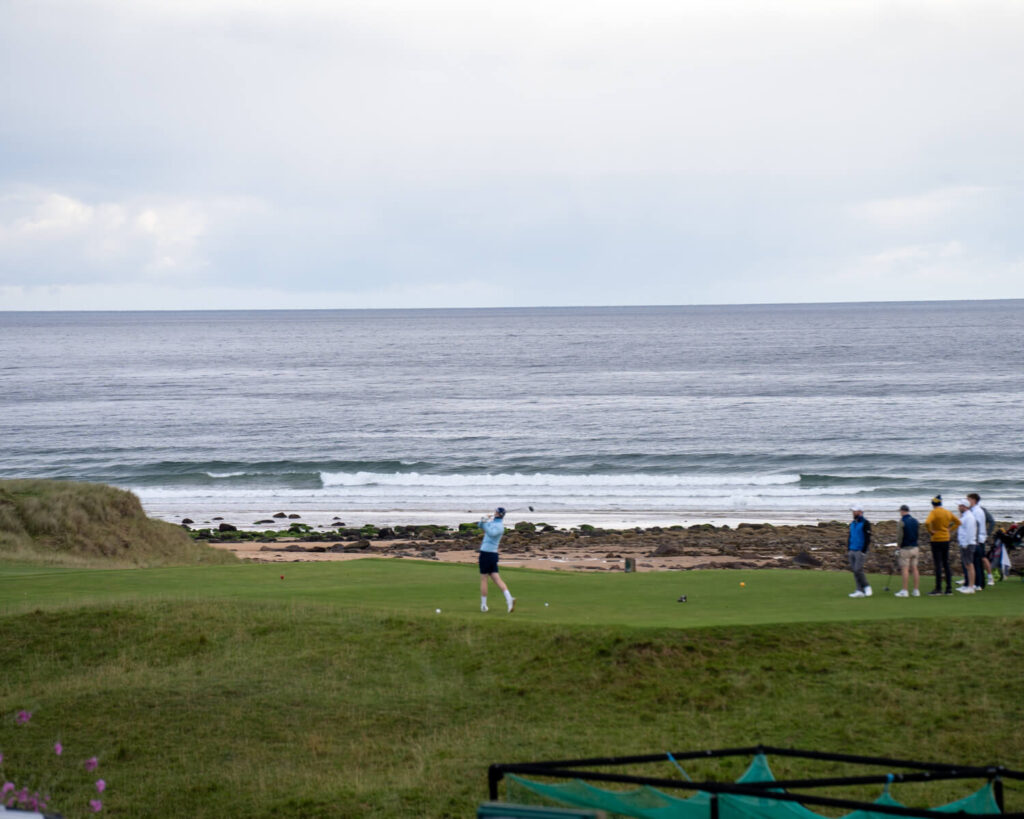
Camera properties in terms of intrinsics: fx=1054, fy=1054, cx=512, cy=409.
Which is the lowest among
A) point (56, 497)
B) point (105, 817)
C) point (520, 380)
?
point (105, 817)

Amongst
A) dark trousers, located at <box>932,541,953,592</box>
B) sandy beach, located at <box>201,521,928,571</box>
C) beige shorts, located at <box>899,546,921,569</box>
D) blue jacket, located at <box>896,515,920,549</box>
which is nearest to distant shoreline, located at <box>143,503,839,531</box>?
sandy beach, located at <box>201,521,928,571</box>

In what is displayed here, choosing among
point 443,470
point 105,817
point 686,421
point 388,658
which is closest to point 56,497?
point 388,658

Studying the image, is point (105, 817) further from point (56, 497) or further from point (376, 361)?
point (376, 361)

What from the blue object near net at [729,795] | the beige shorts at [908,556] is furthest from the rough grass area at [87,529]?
the blue object near net at [729,795]

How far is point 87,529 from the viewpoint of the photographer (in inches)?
1277

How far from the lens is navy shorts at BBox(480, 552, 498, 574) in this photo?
1822 centimetres

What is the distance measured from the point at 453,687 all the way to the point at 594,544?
80.1 feet

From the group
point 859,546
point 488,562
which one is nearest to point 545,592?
point 488,562

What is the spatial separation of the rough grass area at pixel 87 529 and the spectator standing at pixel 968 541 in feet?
72.4

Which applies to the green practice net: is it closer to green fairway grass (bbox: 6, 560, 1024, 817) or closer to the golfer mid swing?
green fairway grass (bbox: 6, 560, 1024, 817)

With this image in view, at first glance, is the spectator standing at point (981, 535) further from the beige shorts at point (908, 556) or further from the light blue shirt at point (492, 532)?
the light blue shirt at point (492, 532)

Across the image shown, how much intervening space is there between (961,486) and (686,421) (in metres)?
24.7

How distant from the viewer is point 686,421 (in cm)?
7256

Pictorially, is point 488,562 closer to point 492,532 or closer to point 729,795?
point 492,532
